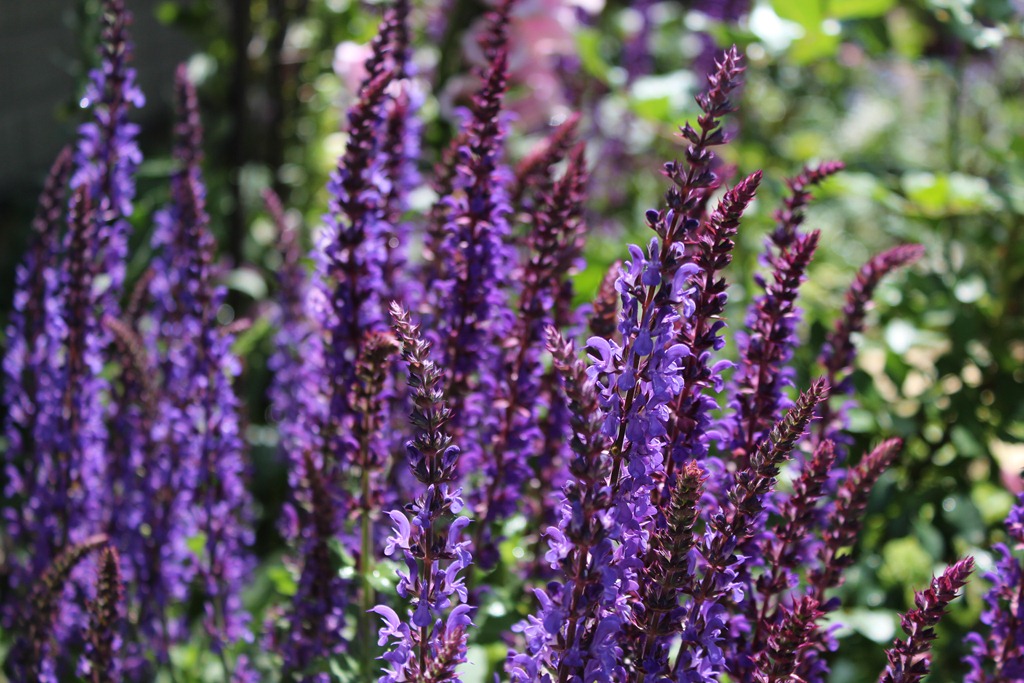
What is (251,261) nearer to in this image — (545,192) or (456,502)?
(545,192)

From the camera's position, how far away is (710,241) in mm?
1264

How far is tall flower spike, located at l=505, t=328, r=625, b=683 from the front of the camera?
1.08 meters

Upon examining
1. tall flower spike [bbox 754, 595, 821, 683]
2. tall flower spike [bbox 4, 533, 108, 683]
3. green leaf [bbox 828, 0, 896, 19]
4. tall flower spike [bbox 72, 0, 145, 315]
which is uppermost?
green leaf [bbox 828, 0, 896, 19]

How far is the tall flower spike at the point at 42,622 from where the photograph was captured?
1.63m

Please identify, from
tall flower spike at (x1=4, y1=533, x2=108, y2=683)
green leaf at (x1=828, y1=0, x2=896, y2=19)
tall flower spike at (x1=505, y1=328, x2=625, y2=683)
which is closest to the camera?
tall flower spike at (x1=505, y1=328, x2=625, y2=683)

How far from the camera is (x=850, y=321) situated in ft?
6.15

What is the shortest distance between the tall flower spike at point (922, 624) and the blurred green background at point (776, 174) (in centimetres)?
78

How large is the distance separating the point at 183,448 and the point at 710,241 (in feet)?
4.36

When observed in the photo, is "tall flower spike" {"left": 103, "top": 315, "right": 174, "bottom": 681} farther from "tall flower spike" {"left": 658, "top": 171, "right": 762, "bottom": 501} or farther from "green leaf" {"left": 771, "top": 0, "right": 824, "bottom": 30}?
"green leaf" {"left": 771, "top": 0, "right": 824, "bottom": 30}

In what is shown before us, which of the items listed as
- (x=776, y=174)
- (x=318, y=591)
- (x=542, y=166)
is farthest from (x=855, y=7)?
(x=318, y=591)

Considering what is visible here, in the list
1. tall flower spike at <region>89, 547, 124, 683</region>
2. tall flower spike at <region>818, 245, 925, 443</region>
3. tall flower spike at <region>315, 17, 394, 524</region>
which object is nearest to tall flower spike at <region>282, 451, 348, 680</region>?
tall flower spike at <region>315, 17, 394, 524</region>

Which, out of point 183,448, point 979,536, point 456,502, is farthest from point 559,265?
point 979,536

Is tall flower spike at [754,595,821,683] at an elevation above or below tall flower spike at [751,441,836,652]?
below

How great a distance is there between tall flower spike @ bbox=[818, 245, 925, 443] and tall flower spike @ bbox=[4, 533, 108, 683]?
1.29 meters
